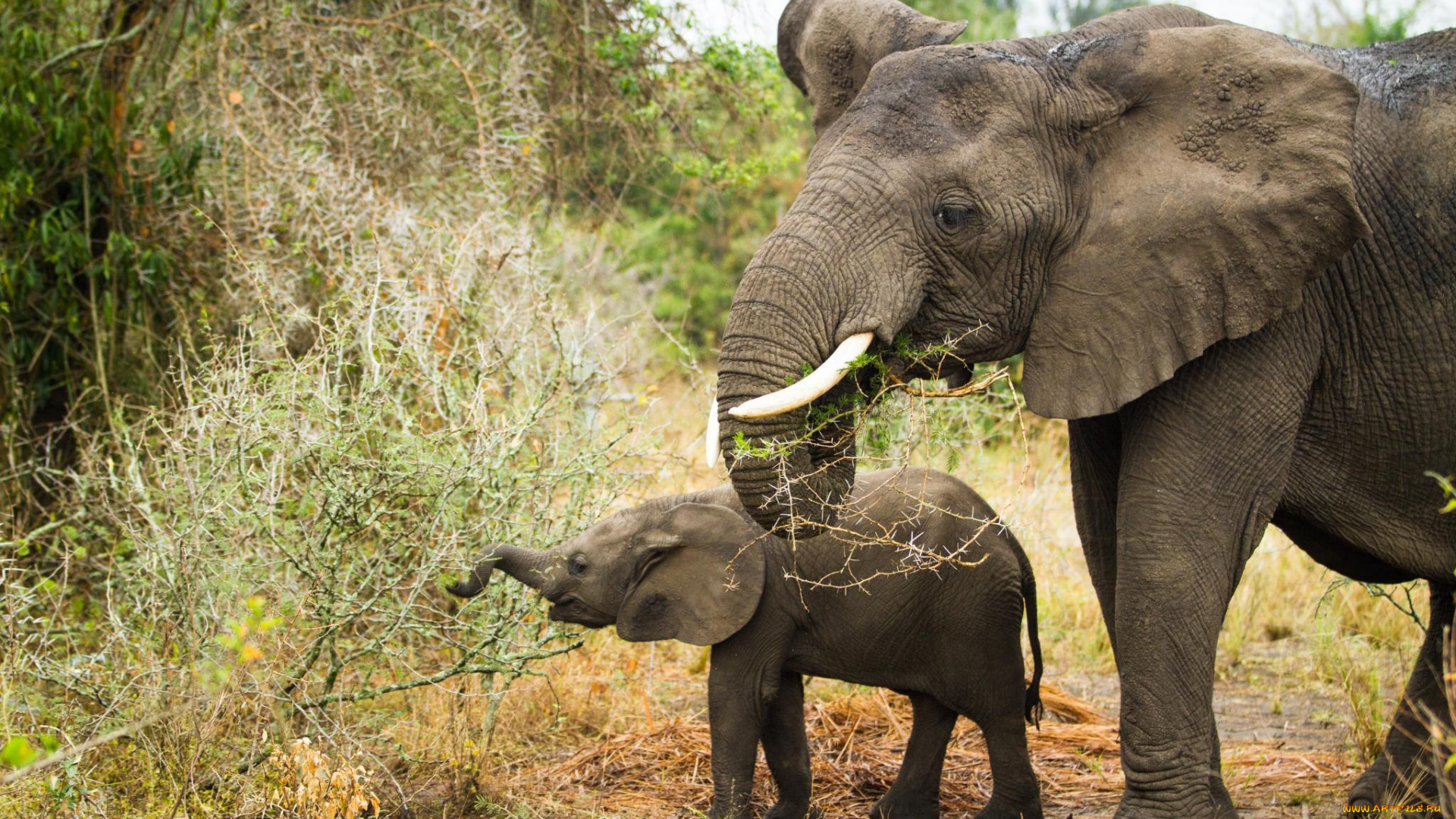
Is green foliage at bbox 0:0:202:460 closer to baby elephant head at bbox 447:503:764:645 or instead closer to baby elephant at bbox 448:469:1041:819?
baby elephant head at bbox 447:503:764:645

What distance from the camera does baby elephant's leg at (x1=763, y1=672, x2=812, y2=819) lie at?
550cm

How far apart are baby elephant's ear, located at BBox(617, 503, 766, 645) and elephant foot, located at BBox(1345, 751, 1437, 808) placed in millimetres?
2287

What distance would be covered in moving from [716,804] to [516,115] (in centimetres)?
456

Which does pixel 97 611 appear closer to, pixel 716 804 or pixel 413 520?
pixel 413 520

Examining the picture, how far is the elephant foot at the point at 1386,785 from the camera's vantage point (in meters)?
5.23

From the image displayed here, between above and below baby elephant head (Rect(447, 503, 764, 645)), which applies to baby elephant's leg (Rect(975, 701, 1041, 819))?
below

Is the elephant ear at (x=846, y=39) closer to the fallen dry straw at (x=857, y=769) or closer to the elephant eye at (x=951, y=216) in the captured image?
the elephant eye at (x=951, y=216)

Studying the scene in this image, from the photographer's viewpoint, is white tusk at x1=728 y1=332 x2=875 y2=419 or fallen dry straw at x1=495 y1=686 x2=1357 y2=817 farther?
fallen dry straw at x1=495 y1=686 x2=1357 y2=817

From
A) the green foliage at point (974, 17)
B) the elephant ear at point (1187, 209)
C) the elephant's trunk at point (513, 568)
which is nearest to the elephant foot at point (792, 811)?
the elephant's trunk at point (513, 568)

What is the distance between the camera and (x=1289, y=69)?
13.8 ft

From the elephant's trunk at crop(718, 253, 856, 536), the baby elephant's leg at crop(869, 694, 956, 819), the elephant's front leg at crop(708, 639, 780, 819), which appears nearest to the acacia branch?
the elephant's front leg at crop(708, 639, 780, 819)

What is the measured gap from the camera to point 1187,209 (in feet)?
13.8

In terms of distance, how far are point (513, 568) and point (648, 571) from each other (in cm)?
49

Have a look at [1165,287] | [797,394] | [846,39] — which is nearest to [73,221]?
[846,39]
